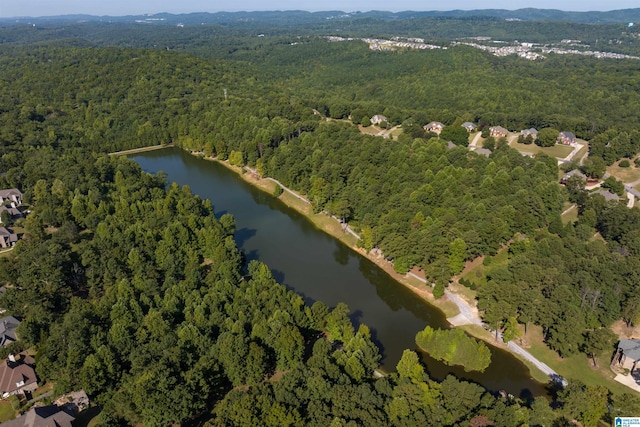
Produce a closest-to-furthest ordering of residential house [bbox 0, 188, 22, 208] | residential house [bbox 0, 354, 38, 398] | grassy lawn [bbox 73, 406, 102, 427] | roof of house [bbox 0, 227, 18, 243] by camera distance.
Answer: grassy lawn [bbox 73, 406, 102, 427] < residential house [bbox 0, 354, 38, 398] < roof of house [bbox 0, 227, 18, 243] < residential house [bbox 0, 188, 22, 208]

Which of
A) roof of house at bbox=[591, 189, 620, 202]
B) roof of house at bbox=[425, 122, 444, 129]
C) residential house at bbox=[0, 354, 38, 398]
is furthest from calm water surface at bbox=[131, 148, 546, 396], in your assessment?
roof of house at bbox=[425, 122, 444, 129]

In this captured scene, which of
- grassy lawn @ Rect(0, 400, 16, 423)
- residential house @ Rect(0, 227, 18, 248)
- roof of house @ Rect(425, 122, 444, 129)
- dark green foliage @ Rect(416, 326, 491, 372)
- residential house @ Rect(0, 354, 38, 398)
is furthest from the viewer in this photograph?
roof of house @ Rect(425, 122, 444, 129)

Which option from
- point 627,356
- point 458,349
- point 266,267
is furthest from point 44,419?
point 627,356

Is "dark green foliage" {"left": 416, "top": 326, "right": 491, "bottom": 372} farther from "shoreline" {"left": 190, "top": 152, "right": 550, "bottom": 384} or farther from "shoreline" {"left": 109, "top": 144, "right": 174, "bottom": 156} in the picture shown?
"shoreline" {"left": 109, "top": 144, "right": 174, "bottom": 156}

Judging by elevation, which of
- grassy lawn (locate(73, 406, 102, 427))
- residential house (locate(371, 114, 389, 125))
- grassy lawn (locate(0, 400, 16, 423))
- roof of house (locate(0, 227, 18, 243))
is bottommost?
grassy lawn (locate(73, 406, 102, 427))

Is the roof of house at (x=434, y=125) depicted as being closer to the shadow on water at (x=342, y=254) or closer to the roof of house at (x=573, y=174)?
the roof of house at (x=573, y=174)

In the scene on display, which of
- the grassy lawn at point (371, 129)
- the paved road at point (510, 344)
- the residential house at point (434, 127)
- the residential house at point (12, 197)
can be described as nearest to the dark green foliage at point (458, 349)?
the paved road at point (510, 344)
